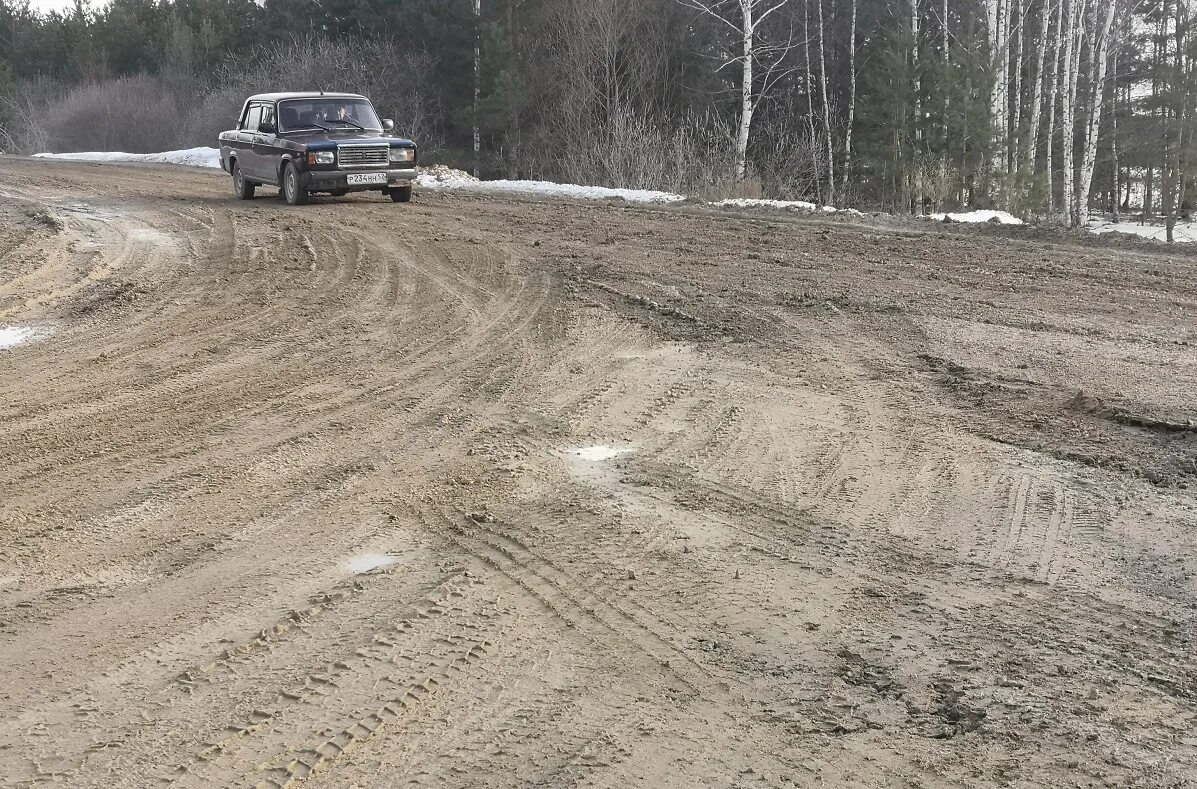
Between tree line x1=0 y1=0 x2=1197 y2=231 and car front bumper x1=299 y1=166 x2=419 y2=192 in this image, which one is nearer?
car front bumper x1=299 y1=166 x2=419 y2=192

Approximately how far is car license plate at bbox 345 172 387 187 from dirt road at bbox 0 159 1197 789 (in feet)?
25.5

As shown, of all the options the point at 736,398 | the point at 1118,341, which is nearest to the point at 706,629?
the point at 736,398

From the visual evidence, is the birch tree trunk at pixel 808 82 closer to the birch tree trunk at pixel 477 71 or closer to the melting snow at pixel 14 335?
the birch tree trunk at pixel 477 71

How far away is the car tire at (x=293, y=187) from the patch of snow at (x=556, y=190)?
315 centimetres

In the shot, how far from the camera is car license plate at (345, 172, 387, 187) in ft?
57.4

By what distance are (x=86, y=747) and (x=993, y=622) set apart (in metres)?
3.04

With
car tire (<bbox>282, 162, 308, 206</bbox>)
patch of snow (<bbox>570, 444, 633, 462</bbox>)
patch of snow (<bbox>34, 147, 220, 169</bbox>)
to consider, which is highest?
patch of snow (<bbox>34, 147, 220, 169</bbox>)

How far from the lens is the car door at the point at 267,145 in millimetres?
18109

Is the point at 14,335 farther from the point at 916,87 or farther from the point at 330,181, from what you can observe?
the point at 916,87

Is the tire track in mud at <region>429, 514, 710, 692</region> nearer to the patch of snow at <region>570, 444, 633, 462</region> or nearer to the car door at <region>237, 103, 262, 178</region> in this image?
the patch of snow at <region>570, 444, 633, 462</region>

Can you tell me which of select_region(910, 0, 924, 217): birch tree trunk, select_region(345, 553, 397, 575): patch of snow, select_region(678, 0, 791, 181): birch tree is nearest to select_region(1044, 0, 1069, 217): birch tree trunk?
select_region(910, 0, 924, 217): birch tree trunk

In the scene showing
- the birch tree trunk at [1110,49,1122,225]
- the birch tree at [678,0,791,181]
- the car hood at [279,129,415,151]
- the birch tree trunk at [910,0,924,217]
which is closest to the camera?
the car hood at [279,129,415,151]

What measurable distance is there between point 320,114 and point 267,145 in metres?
1.03

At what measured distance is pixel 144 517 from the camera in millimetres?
5004
